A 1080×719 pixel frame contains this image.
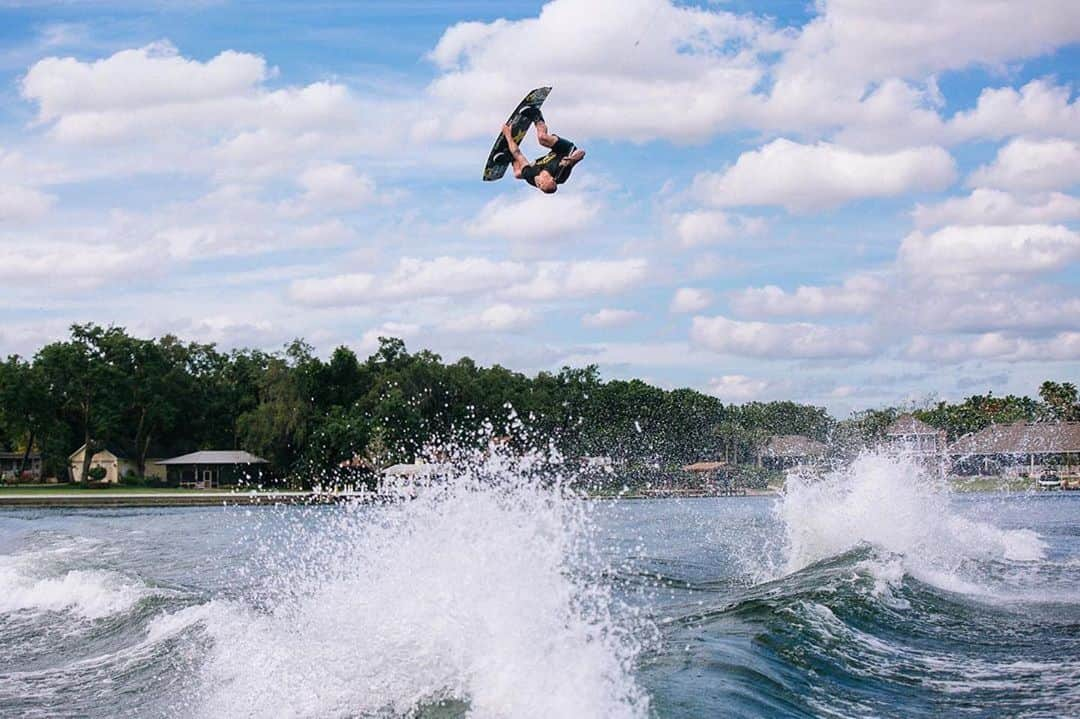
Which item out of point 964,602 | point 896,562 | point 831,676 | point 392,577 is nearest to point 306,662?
point 392,577

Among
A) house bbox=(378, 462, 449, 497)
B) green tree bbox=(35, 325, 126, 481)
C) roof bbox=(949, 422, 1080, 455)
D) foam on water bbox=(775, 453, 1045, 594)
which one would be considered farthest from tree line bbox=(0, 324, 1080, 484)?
house bbox=(378, 462, 449, 497)

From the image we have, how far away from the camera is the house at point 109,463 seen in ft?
290

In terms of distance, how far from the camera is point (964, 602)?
16.2 meters

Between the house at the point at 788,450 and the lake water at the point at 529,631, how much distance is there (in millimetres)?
76351

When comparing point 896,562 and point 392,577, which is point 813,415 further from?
point 392,577

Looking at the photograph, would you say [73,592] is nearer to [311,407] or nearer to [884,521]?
[884,521]

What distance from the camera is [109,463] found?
89.0 metres

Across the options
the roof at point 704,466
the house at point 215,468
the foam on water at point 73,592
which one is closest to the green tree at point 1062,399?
the roof at point 704,466

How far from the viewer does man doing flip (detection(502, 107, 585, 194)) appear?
1061cm

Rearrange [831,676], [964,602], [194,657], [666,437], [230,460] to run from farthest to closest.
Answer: [666,437] < [230,460] < [964,602] < [194,657] < [831,676]

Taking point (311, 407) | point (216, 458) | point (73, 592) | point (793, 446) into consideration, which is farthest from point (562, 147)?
point (793, 446)

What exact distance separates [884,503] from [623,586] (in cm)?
700

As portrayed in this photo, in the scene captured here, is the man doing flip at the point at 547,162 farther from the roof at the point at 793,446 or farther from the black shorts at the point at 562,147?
the roof at the point at 793,446

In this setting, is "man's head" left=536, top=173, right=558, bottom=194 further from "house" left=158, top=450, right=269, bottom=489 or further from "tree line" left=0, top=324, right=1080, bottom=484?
"house" left=158, top=450, right=269, bottom=489
